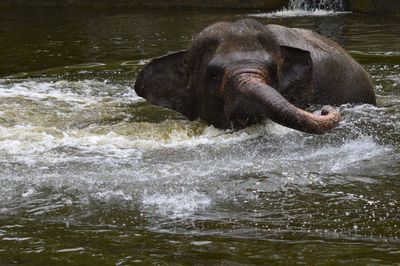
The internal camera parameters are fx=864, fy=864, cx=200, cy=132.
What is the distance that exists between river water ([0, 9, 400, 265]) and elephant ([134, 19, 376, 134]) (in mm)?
203

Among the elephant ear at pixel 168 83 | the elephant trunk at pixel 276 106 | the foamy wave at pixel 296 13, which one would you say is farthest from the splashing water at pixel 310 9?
the elephant trunk at pixel 276 106

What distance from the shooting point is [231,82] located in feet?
22.4

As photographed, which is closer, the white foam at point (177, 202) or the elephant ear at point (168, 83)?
the white foam at point (177, 202)

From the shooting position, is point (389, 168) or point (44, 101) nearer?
point (389, 168)

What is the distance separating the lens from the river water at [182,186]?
4.33 m

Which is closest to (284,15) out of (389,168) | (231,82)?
(231,82)

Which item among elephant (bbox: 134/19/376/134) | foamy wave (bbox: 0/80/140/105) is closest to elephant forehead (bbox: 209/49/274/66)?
elephant (bbox: 134/19/376/134)

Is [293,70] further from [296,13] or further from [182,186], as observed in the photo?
[296,13]

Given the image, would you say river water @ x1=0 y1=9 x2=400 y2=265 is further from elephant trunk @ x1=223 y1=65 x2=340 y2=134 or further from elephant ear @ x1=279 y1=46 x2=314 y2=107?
elephant ear @ x1=279 y1=46 x2=314 y2=107

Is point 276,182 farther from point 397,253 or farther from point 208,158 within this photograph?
point 397,253

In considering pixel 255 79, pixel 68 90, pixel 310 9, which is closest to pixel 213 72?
pixel 255 79

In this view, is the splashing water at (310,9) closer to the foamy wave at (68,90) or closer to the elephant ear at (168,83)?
the foamy wave at (68,90)

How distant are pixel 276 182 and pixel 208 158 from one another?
87 cm

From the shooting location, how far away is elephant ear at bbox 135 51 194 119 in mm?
7773
